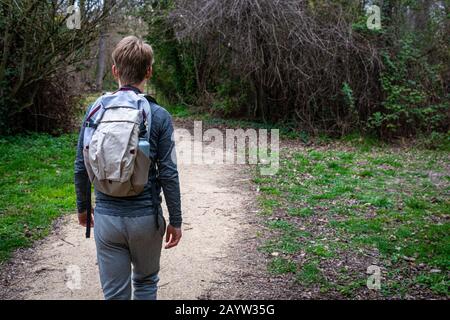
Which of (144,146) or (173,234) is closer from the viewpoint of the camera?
(144,146)

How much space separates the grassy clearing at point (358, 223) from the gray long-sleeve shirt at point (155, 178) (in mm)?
2050

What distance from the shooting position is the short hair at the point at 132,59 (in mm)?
2592

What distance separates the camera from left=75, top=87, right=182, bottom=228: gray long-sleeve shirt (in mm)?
2621

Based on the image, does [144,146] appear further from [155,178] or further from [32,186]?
[32,186]

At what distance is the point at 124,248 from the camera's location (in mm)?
2682

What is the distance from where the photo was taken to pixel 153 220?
2.66 metres

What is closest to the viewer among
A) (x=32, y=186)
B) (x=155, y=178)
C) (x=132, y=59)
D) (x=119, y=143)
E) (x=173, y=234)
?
(x=119, y=143)

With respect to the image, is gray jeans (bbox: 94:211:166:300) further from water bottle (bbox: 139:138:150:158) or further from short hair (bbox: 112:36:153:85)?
short hair (bbox: 112:36:153:85)

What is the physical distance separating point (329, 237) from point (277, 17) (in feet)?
25.2

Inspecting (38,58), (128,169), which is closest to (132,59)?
(128,169)

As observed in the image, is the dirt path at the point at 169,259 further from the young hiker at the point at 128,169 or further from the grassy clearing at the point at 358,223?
the young hiker at the point at 128,169

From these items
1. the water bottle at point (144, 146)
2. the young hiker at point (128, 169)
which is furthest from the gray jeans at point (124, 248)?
the water bottle at point (144, 146)

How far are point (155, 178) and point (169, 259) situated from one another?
2.33 meters

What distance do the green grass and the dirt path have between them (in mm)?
216
